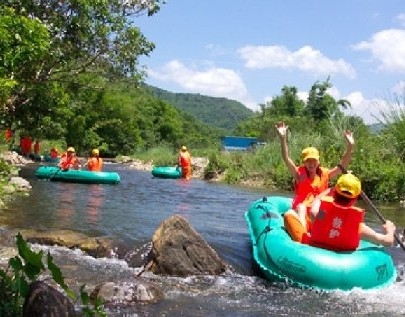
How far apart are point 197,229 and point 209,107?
583ft

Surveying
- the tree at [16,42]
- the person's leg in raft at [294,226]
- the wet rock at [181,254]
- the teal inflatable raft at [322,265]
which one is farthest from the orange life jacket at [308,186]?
the tree at [16,42]

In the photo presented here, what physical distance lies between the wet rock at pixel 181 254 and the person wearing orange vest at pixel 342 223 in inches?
45.8

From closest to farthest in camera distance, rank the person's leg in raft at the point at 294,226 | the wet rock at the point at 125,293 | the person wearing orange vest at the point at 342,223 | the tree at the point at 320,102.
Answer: the wet rock at the point at 125,293
the person wearing orange vest at the point at 342,223
the person's leg in raft at the point at 294,226
the tree at the point at 320,102

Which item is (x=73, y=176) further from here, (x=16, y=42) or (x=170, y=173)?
(x=16, y=42)

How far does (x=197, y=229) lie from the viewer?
9859mm

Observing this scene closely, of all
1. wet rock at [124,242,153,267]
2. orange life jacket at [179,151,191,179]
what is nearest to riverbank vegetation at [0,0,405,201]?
orange life jacket at [179,151,191,179]

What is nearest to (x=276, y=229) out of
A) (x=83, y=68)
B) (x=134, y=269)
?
(x=134, y=269)

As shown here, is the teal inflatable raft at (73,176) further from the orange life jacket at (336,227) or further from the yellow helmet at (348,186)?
the yellow helmet at (348,186)

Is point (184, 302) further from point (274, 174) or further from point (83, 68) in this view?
point (274, 174)

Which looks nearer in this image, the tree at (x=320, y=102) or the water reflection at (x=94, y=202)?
the water reflection at (x=94, y=202)

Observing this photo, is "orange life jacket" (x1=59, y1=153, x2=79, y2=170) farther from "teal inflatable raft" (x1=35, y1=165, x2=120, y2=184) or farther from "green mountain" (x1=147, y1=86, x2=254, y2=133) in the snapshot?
"green mountain" (x1=147, y1=86, x2=254, y2=133)

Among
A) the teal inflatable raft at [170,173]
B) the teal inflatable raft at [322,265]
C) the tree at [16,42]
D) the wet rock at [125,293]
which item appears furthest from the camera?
the teal inflatable raft at [170,173]

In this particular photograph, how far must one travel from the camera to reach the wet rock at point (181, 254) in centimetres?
679

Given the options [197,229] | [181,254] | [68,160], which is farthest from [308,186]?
[68,160]
